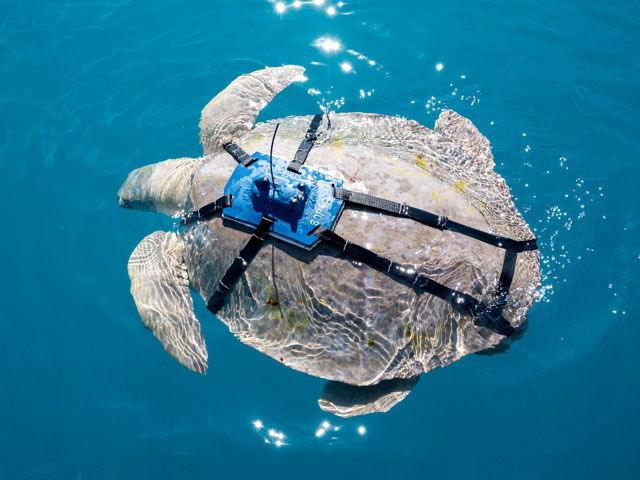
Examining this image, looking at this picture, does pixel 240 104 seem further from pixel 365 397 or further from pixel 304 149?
pixel 365 397

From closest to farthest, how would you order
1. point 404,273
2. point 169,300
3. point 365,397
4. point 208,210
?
point 404,273 < point 208,210 < point 365,397 < point 169,300

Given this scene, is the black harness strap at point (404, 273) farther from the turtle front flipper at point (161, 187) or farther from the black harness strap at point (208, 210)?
the turtle front flipper at point (161, 187)

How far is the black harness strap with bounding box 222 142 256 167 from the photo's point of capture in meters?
4.06

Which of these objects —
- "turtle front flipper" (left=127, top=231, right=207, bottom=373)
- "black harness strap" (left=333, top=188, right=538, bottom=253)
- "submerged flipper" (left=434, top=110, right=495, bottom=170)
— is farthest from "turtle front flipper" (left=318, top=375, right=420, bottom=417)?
"submerged flipper" (left=434, top=110, right=495, bottom=170)

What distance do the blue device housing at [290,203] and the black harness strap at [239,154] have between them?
0.84ft

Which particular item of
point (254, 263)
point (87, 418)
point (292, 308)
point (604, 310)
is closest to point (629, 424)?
point (604, 310)

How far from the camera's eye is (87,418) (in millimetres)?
5297

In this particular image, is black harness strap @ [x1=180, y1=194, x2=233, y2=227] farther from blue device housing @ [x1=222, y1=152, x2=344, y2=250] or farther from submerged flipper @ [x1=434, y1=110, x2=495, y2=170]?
submerged flipper @ [x1=434, y1=110, x2=495, y2=170]

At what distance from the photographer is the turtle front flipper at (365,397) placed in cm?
406

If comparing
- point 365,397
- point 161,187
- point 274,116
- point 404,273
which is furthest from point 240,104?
point 365,397

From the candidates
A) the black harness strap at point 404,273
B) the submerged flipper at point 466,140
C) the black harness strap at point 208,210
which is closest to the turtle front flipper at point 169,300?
the black harness strap at point 208,210

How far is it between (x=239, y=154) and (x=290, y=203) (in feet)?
3.48

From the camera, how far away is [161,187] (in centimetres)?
515

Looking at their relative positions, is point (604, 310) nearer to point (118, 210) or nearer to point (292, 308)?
point (292, 308)
